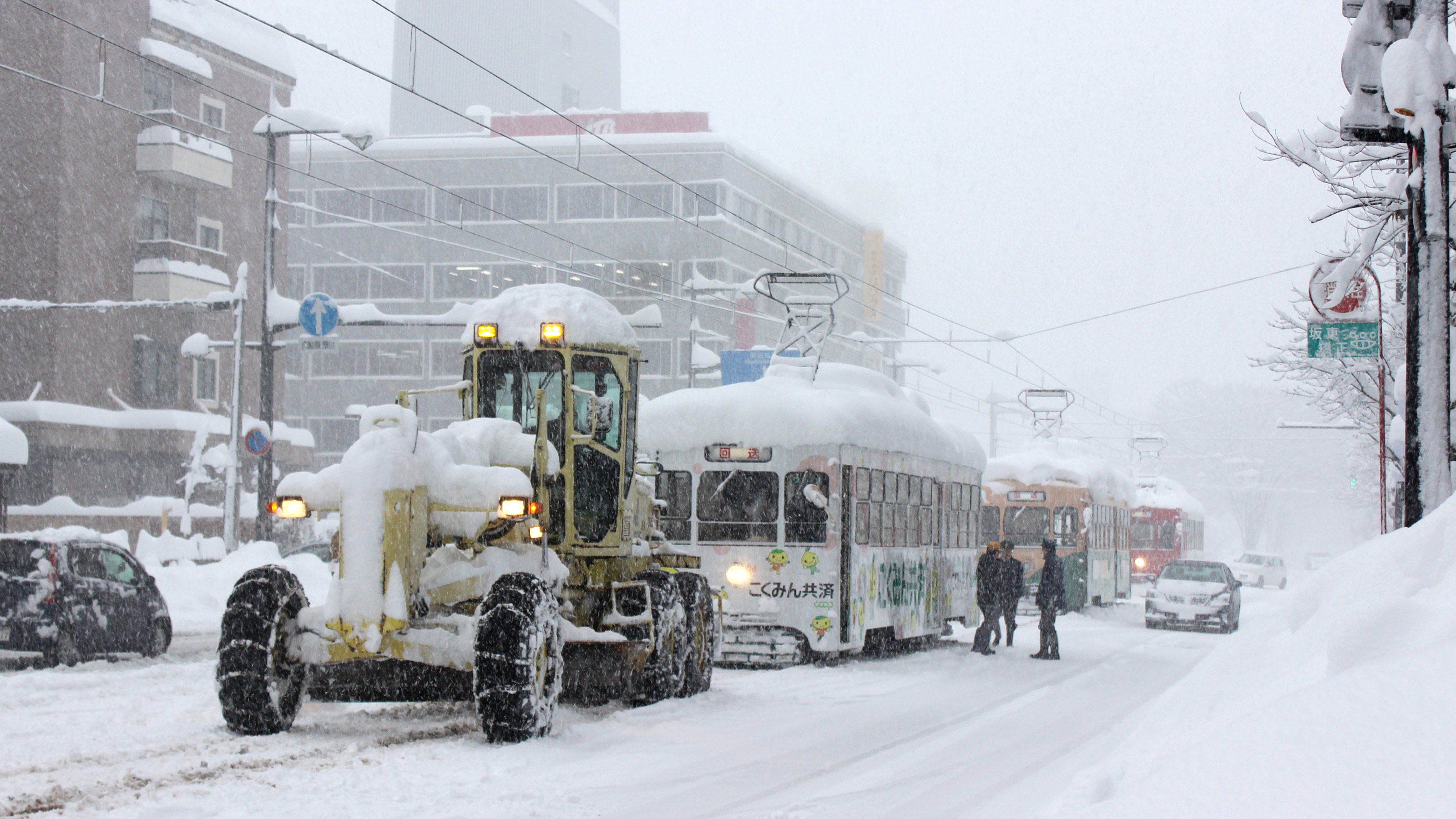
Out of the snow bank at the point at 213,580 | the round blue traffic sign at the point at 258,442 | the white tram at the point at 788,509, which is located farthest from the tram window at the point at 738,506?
the round blue traffic sign at the point at 258,442

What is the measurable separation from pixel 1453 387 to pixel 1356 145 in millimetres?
3722

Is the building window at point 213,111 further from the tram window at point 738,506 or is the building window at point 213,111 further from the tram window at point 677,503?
the tram window at point 738,506

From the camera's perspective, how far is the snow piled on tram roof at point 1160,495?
49562mm

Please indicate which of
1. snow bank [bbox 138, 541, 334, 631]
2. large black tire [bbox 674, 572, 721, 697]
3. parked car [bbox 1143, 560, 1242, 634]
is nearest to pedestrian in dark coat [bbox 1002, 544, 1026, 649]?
large black tire [bbox 674, 572, 721, 697]

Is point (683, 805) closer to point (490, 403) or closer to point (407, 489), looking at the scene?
point (407, 489)

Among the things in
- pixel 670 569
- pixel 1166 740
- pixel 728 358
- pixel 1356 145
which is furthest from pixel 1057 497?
pixel 1166 740

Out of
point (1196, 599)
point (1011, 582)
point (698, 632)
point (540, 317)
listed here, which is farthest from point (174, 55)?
point (540, 317)

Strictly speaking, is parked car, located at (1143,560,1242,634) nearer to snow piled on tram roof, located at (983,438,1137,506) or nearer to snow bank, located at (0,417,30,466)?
snow piled on tram roof, located at (983,438,1137,506)

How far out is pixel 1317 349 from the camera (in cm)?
1636

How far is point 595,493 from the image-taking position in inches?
480

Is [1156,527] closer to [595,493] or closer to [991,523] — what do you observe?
[991,523]

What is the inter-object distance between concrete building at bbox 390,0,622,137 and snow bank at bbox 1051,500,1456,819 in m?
130

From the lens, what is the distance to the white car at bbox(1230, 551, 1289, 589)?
182 ft

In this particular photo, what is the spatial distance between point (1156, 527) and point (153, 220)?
3269 cm
